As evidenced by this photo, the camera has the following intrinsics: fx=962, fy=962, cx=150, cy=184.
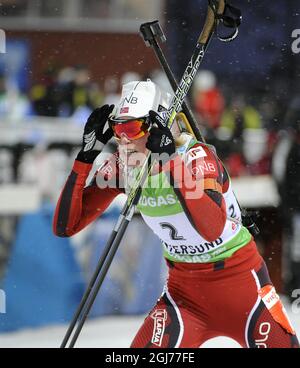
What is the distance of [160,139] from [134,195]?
37 cm

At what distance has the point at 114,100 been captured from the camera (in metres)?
10.8

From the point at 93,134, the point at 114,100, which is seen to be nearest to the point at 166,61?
the point at 93,134

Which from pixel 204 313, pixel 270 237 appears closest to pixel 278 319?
pixel 204 313

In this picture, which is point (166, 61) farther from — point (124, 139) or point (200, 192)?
point (200, 192)

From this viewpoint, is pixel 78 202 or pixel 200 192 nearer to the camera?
pixel 200 192

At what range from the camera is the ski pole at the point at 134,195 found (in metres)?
4.44

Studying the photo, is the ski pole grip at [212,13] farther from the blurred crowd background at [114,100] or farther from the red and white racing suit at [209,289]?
the blurred crowd background at [114,100]

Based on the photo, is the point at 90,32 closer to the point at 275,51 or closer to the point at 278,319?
the point at 275,51

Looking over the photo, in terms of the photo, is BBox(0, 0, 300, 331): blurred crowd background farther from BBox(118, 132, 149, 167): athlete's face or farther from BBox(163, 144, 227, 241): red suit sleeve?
BBox(163, 144, 227, 241): red suit sleeve

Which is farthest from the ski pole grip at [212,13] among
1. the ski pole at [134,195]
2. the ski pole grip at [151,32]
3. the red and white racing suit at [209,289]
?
the red and white racing suit at [209,289]

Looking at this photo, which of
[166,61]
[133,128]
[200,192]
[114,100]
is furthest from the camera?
[114,100]

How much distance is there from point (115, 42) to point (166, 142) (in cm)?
1029

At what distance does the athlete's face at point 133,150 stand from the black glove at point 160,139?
11cm

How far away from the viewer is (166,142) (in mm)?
4230
